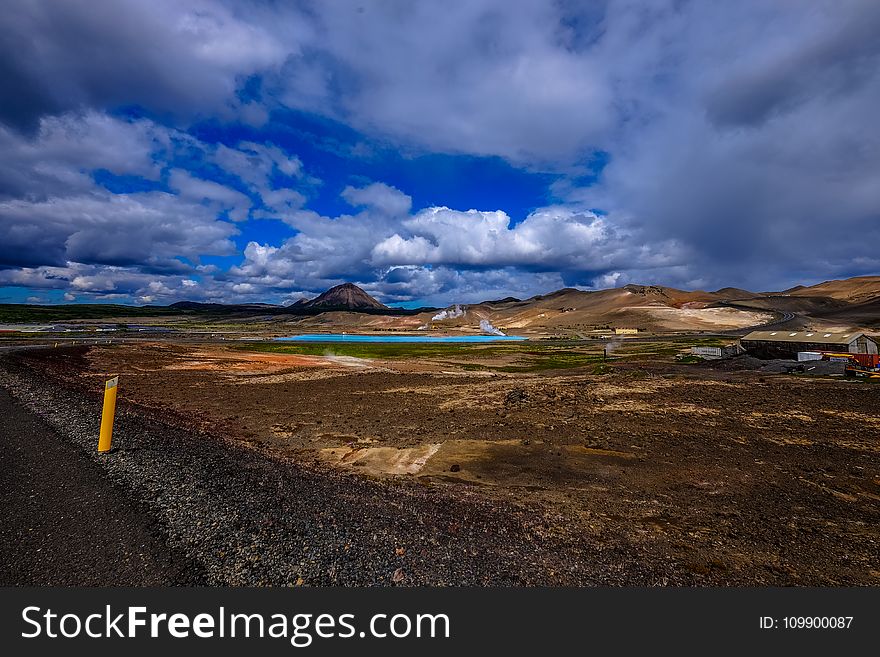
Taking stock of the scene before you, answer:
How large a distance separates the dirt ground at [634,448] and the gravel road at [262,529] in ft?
5.17

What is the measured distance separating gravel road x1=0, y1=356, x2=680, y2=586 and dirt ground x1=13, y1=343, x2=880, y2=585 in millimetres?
1576

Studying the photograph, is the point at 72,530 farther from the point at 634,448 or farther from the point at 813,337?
the point at 813,337

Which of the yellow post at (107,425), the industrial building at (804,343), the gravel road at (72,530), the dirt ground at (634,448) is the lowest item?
the dirt ground at (634,448)

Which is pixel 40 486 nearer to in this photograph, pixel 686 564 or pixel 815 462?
pixel 686 564

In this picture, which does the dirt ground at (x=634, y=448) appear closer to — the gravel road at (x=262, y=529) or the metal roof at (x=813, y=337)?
the gravel road at (x=262, y=529)

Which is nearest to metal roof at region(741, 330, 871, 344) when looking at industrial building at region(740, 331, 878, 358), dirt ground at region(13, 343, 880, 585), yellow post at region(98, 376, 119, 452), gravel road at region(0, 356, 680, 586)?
industrial building at region(740, 331, 878, 358)

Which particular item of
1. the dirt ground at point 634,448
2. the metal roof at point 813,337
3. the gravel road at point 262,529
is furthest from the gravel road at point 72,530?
the metal roof at point 813,337

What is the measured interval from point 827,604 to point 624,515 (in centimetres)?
506

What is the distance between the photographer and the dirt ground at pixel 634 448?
9539 millimetres

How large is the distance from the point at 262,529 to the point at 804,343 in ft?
211

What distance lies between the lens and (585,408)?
88.4 ft

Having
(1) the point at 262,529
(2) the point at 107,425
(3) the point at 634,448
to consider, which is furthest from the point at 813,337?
(2) the point at 107,425

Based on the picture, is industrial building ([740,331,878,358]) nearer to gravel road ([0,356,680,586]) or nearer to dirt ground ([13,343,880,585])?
dirt ground ([13,343,880,585])

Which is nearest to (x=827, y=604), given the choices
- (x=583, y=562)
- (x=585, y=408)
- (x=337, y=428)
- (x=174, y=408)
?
(x=583, y=562)
